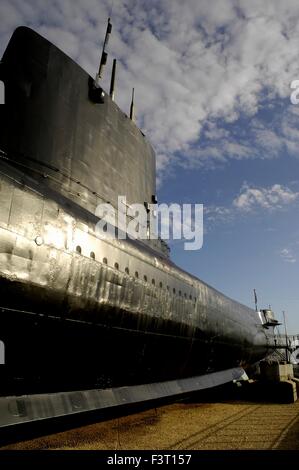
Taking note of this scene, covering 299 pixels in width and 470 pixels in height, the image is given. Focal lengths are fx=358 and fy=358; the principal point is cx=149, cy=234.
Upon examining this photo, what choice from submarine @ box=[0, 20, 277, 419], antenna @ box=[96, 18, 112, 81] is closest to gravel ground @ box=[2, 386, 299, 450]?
submarine @ box=[0, 20, 277, 419]

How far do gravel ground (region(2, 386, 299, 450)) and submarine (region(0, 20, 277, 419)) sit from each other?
1195mm

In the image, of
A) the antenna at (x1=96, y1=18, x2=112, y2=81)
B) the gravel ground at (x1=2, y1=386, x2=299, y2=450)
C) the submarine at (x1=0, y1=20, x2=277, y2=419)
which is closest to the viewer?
the submarine at (x1=0, y1=20, x2=277, y2=419)

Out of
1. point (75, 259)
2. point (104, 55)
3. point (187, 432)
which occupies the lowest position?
point (187, 432)

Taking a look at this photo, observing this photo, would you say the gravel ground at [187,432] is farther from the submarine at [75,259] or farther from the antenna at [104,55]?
the antenna at [104,55]

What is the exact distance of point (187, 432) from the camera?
9.43 m

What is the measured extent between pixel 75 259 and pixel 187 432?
19.7 ft

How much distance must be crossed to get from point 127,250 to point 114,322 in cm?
188

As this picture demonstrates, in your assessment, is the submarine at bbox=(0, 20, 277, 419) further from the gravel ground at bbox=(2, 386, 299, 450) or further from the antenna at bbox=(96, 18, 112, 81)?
the gravel ground at bbox=(2, 386, 299, 450)

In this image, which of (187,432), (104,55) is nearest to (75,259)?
(187,432)

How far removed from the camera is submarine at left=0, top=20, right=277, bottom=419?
5629 millimetres

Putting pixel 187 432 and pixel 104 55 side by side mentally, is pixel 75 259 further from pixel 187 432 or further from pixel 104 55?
pixel 104 55

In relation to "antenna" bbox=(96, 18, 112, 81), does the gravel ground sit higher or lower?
lower
